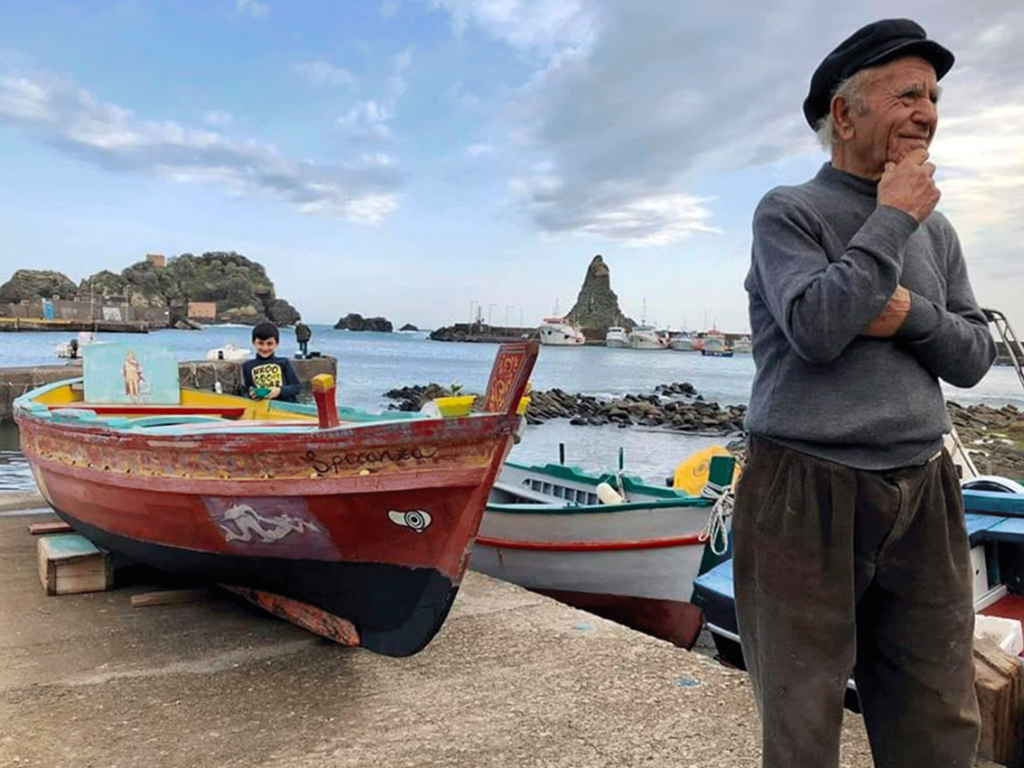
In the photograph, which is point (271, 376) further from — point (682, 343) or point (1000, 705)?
point (682, 343)

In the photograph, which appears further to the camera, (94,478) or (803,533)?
(94,478)

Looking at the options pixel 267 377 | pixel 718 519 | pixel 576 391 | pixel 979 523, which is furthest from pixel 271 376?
pixel 576 391

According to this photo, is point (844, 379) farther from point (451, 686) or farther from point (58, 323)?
point (58, 323)

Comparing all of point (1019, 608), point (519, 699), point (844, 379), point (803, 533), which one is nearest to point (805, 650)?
point (803, 533)

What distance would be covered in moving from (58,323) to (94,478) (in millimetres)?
98555

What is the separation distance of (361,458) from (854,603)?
2429mm

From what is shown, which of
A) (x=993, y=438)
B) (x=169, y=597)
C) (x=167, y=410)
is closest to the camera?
(x=169, y=597)

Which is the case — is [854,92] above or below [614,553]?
above

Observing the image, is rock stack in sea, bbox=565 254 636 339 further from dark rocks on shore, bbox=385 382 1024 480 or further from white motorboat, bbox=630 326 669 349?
dark rocks on shore, bbox=385 382 1024 480

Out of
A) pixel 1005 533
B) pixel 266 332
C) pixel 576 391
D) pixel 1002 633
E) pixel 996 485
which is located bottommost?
pixel 576 391

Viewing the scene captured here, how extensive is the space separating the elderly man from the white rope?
3.31 metres

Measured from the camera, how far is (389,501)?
378 cm

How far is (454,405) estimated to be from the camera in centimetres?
369

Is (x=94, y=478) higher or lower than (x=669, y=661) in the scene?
higher
